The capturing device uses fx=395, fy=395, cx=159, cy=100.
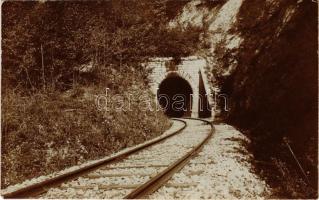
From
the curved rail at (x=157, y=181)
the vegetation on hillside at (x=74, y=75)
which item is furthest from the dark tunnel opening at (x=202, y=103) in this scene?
the curved rail at (x=157, y=181)

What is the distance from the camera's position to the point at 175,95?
26.7 metres

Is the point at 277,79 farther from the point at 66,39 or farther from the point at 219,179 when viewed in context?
the point at 66,39

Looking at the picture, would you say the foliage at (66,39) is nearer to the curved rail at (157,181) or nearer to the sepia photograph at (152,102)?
the sepia photograph at (152,102)

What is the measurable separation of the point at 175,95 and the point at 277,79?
55.5 feet

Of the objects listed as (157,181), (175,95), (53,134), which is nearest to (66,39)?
(53,134)

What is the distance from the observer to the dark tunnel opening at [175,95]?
24941 millimetres

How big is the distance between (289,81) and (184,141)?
11.4ft

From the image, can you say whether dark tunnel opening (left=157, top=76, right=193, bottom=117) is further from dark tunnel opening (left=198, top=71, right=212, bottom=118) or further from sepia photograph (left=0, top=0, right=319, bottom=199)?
dark tunnel opening (left=198, top=71, right=212, bottom=118)

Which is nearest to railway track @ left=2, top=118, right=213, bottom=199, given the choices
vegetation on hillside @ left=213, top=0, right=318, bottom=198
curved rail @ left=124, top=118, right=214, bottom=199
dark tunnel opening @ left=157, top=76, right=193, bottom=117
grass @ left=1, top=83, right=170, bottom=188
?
curved rail @ left=124, top=118, right=214, bottom=199

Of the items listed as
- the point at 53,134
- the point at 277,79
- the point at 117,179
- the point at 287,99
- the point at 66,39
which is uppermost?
the point at 66,39

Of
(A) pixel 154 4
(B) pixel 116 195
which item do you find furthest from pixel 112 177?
(A) pixel 154 4

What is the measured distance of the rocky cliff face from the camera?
7.74 metres

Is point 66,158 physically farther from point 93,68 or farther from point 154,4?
point 154,4

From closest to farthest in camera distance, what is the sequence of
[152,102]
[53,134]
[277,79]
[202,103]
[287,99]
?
[287,99] < [53,134] < [277,79] < [152,102] < [202,103]
